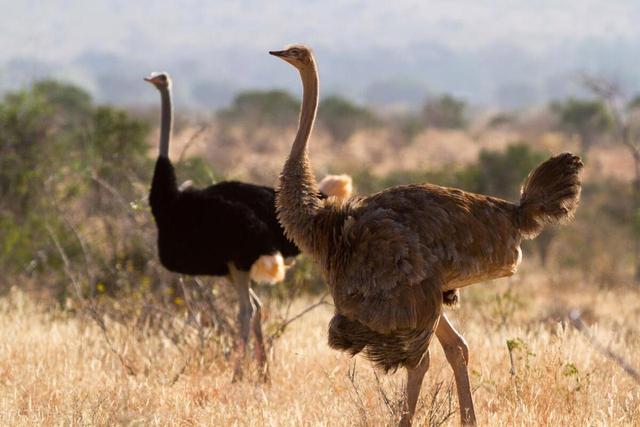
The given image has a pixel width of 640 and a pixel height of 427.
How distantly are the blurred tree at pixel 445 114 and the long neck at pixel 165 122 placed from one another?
34.0 m

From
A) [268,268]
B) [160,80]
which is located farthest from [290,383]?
[160,80]

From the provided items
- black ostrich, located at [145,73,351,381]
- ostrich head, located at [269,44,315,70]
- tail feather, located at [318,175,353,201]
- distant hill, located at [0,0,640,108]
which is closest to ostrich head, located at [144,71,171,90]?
black ostrich, located at [145,73,351,381]

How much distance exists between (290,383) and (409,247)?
5.23ft

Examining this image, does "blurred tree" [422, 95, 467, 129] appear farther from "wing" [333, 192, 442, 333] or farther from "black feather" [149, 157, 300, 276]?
"wing" [333, 192, 442, 333]

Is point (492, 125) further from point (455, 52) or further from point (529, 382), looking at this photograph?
point (455, 52)

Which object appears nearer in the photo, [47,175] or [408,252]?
[408,252]

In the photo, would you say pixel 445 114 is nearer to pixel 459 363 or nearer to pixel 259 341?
pixel 259 341

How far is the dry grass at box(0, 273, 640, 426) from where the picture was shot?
15.1 feet

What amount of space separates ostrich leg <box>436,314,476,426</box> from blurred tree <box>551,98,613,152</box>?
26.6 metres

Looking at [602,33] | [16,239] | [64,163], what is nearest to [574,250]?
[64,163]

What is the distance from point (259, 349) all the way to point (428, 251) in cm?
191

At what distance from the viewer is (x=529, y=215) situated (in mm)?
4543

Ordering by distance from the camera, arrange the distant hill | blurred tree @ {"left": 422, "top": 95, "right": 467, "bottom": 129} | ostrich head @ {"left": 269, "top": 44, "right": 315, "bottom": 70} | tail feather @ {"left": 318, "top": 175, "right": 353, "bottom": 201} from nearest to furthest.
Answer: ostrich head @ {"left": 269, "top": 44, "right": 315, "bottom": 70} → tail feather @ {"left": 318, "top": 175, "right": 353, "bottom": 201} → blurred tree @ {"left": 422, "top": 95, "right": 467, "bottom": 129} → the distant hill

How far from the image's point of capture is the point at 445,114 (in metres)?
40.4
